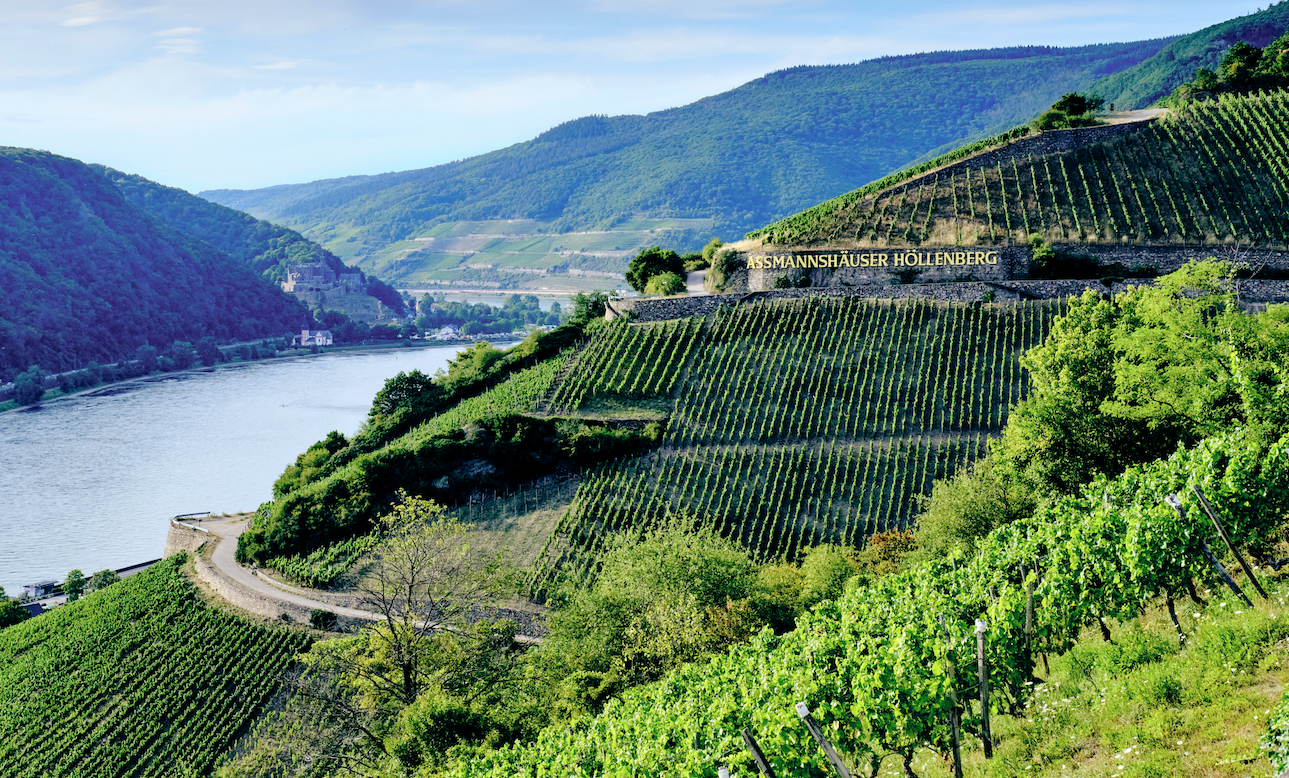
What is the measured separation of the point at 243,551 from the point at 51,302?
5235 inches

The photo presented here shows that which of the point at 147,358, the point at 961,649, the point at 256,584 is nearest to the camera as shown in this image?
the point at 961,649

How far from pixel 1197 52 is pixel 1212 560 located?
162 metres

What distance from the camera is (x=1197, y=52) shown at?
5340 inches

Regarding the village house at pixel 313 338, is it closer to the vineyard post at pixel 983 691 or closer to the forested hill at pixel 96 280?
the forested hill at pixel 96 280

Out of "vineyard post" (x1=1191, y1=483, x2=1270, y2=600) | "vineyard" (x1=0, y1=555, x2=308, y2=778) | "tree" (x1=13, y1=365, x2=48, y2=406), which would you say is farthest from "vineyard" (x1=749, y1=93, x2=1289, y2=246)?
"tree" (x1=13, y1=365, x2=48, y2=406)

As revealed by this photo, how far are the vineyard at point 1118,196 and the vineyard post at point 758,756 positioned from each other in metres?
47.1

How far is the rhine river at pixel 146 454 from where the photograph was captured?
240 ft

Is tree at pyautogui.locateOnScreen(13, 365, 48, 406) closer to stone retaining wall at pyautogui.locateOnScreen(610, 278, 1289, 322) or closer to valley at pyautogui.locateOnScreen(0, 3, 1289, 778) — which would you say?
valley at pyautogui.locateOnScreen(0, 3, 1289, 778)

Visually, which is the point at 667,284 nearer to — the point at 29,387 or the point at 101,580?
the point at 101,580

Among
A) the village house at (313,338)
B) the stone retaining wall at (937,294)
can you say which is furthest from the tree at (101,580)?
the village house at (313,338)

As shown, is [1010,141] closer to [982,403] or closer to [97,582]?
[982,403]

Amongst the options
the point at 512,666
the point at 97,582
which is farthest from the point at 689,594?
the point at 97,582

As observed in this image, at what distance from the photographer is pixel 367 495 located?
1626 inches

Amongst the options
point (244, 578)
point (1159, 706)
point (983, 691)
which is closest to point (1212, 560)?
point (1159, 706)
